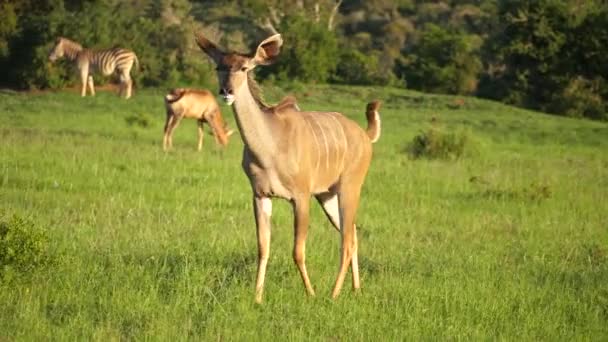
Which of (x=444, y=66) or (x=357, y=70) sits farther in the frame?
(x=357, y=70)

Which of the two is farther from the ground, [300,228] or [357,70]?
[300,228]

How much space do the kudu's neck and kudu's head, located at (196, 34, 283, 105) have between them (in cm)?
11

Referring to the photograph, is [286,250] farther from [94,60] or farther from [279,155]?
[94,60]

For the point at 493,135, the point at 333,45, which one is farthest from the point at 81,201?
the point at 333,45

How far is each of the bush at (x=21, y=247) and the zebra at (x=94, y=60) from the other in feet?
63.6

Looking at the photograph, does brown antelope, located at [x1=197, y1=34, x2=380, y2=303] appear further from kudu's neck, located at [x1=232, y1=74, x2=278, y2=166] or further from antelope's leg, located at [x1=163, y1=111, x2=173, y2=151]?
antelope's leg, located at [x1=163, y1=111, x2=173, y2=151]

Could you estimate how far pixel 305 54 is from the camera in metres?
32.2

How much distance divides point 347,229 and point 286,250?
1.33 metres

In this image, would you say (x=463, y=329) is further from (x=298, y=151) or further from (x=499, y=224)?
(x=499, y=224)

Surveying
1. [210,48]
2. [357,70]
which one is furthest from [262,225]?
[357,70]

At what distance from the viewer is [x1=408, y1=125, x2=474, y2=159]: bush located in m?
16.3

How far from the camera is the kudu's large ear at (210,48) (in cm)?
648

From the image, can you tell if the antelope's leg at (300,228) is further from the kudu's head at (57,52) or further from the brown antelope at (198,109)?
the kudu's head at (57,52)

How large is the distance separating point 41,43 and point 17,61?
90 centimetres
